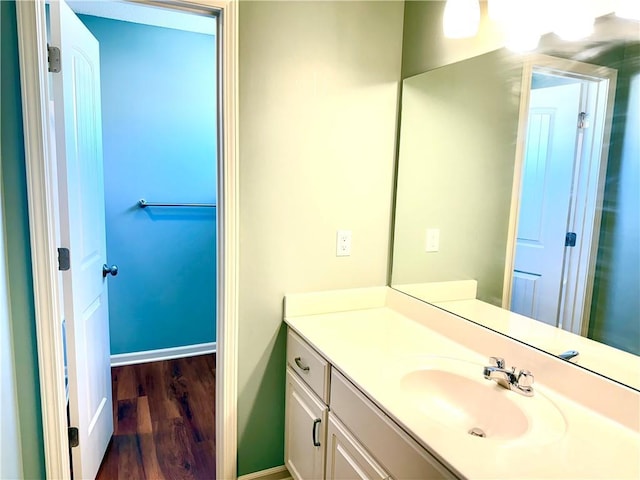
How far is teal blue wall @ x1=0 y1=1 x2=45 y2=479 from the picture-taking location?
135 centimetres

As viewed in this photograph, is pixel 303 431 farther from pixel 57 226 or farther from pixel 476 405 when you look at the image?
pixel 57 226

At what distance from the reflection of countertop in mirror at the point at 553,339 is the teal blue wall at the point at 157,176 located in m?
2.20

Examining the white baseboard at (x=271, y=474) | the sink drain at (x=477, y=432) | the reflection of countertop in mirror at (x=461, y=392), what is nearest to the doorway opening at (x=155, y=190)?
the white baseboard at (x=271, y=474)

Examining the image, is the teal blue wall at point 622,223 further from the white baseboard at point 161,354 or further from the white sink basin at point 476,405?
the white baseboard at point 161,354

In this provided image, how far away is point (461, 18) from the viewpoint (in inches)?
60.1

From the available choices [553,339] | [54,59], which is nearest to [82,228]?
[54,59]

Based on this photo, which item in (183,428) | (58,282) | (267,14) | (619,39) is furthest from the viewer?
(183,428)

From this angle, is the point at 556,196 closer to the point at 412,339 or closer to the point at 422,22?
the point at 412,339

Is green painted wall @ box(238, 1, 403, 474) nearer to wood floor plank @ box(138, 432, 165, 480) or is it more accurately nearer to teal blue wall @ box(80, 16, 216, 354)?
wood floor plank @ box(138, 432, 165, 480)

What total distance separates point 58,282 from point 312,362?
3.17 ft

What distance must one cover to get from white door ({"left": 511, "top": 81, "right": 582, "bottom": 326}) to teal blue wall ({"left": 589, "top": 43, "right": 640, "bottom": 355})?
0.12 meters

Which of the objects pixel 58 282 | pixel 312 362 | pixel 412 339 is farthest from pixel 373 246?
pixel 58 282

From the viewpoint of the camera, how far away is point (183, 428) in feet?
7.80

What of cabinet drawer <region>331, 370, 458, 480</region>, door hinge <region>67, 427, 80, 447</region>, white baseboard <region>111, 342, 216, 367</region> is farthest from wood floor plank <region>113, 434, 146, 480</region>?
cabinet drawer <region>331, 370, 458, 480</region>
